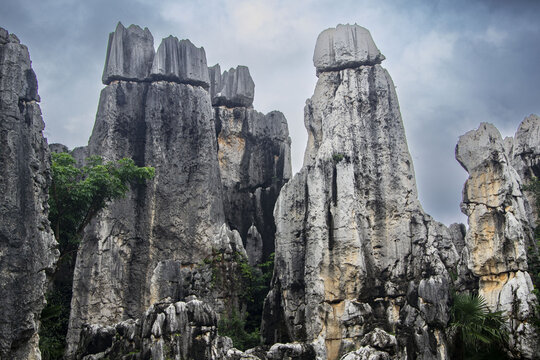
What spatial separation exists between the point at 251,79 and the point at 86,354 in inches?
737

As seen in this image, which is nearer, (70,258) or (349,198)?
(349,198)

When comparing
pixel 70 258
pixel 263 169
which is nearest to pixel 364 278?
pixel 263 169

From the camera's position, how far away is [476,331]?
1958 centimetres

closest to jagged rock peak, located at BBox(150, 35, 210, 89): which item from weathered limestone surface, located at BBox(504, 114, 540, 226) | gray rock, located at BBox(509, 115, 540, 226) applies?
weathered limestone surface, located at BBox(504, 114, 540, 226)

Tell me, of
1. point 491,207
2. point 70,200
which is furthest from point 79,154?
point 491,207

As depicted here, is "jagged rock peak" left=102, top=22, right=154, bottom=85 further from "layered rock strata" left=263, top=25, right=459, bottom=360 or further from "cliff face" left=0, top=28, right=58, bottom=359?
"cliff face" left=0, top=28, right=58, bottom=359

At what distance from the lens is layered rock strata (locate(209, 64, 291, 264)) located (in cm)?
2967

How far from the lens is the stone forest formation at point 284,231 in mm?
19828

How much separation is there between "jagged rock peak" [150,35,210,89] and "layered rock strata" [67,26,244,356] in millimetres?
45

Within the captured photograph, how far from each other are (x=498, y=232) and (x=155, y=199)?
44.1 feet

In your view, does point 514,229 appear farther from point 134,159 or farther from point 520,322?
point 134,159

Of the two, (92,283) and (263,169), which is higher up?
(263,169)

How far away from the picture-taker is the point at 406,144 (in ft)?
85.3

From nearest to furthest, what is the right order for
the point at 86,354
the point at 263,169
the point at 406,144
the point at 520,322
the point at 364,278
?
the point at 86,354 → the point at 520,322 → the point at 364,278 → the point at 406,144 → the point at 263,169
